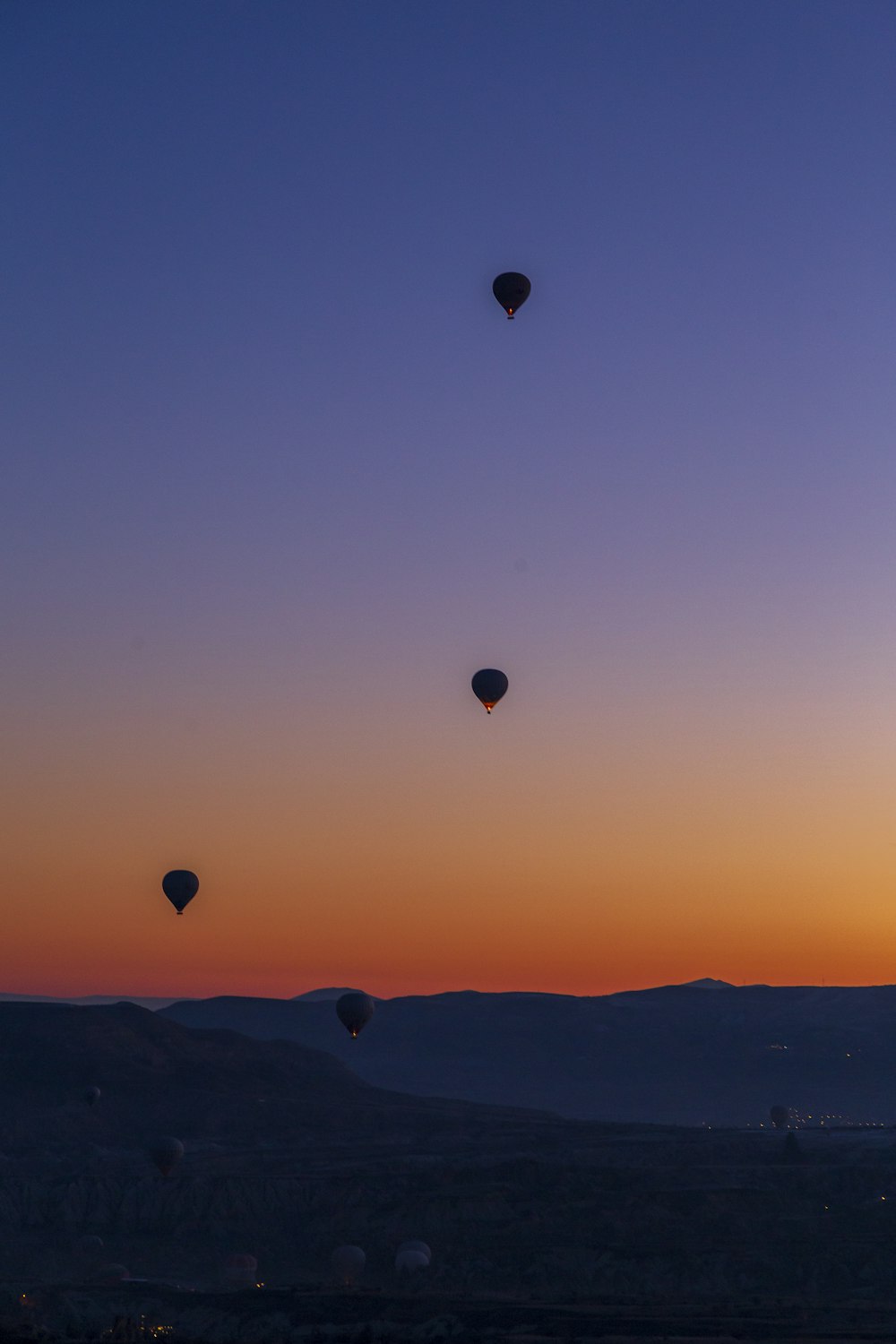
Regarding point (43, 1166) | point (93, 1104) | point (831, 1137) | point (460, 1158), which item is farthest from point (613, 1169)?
point (93, 1104)

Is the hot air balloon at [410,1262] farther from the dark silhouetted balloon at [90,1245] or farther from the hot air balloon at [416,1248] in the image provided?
the dark silhouetted balloon at [90,1245]

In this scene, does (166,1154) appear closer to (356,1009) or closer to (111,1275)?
(111,1275)

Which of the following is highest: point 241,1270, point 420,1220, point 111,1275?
point 420,1220

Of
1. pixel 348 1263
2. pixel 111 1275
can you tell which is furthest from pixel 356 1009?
pixel 111 1275

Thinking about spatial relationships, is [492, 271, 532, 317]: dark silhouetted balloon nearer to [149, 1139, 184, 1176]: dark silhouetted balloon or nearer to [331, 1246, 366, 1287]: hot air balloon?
[331, 1246, 366, 1287]: hot air balloon

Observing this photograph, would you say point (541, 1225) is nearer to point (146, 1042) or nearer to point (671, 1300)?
point (671, 1300)

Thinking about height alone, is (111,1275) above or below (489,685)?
below
